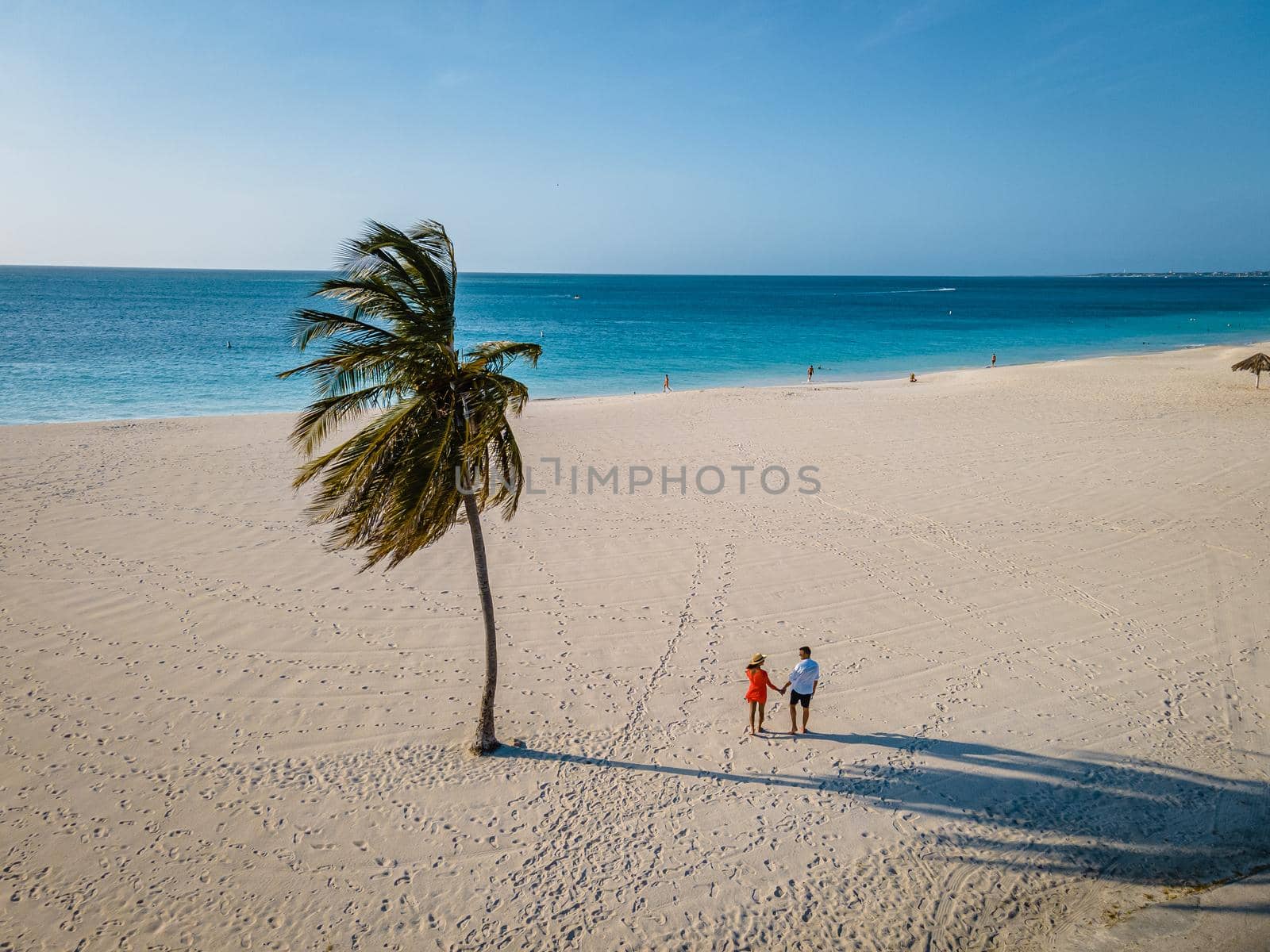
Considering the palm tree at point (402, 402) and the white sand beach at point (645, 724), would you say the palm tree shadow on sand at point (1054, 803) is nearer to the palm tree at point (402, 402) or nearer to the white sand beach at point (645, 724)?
the white sand beach at point (645, 724)

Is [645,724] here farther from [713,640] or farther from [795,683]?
[713,640]

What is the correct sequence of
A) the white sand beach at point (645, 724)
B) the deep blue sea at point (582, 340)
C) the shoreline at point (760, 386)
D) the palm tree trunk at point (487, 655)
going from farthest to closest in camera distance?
the deep blue sea at point (582, 340), the shoreline at point (760, 386), the palm tree trunk at point (487, 655), the white sand beach at point (645, 724)

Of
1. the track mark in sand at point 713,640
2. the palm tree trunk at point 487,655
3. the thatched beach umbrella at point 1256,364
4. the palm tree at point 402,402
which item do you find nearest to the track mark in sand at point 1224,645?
the track mark in sand at point 713,640

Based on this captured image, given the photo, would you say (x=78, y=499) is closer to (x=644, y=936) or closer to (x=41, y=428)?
(x=41, y=428)

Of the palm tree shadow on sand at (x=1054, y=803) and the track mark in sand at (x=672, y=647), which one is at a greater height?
the track mark in sand at (x=672, y=647)

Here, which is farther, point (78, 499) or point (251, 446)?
point (251, 446)

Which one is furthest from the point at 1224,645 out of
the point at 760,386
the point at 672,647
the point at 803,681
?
the point at 760,386

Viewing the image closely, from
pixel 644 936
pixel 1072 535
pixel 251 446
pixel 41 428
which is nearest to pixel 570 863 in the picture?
pixel 644 936
